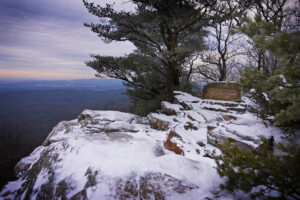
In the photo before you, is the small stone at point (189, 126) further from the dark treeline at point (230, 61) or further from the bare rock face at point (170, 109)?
the dark treeline at point (230, 61)

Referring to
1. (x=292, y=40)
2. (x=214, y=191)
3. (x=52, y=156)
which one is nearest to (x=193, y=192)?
(x=214, y=191)

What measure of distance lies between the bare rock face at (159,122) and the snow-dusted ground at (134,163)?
37mm

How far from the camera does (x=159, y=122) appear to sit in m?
5.33

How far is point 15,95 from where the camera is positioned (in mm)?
185000

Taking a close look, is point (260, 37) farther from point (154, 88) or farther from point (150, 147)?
point (154, 88)

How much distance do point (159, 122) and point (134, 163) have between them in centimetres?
254

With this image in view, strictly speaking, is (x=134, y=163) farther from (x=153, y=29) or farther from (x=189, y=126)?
(x=153, y=29)

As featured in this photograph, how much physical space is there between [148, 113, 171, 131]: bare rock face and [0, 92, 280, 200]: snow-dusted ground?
0.04 meters

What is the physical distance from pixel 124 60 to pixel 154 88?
237cm

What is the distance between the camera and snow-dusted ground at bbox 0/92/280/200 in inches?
97.3

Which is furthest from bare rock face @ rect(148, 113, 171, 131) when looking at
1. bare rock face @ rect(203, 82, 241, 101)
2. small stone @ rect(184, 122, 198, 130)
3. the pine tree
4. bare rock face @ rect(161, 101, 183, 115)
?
bare rock face @ rect(203, 82, 241, 101)

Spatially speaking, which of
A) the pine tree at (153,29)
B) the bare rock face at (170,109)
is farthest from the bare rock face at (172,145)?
the pine tree at (153,29)

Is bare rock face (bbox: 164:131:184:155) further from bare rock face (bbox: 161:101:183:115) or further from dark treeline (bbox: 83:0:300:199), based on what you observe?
bare rock face (bbox: 161:101:183:115)

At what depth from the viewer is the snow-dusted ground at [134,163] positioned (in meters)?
2.47
